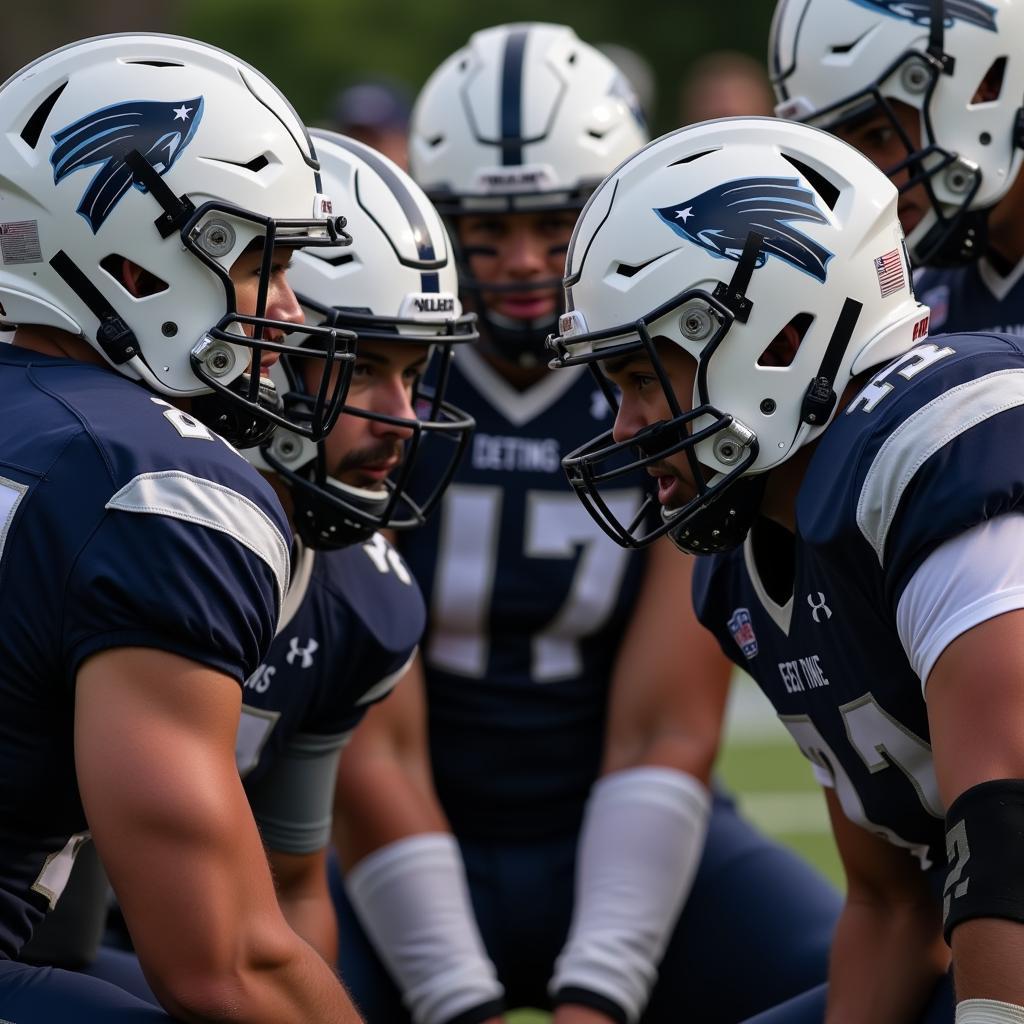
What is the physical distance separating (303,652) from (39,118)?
930mm

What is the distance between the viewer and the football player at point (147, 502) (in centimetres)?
192

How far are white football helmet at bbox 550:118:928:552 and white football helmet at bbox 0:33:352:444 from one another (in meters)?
0.49

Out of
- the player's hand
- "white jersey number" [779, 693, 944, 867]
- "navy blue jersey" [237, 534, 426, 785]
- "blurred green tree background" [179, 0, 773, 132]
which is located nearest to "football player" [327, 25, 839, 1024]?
the player's hand

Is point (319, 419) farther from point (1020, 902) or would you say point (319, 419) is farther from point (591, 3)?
point (591, 3)

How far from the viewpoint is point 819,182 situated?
2346 mm

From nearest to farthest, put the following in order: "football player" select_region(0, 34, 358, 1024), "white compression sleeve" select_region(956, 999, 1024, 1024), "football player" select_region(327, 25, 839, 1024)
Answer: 1. "white compression sleeve" select_region(956, 999, 1024, 1024)
2. "football player" select_region(0, 34, 358, 1024)
3. "football player" select_region(327, 25, 839, 1024)

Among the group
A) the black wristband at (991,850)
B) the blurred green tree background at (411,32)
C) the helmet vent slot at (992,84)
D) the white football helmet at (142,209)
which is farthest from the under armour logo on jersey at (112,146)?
the blurred green tree background at (411,32)

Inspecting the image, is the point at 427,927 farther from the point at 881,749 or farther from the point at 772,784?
the point at 772,784

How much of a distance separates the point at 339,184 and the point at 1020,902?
1.59 metres

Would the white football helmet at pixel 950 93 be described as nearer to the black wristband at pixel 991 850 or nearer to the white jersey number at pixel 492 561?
the white jersey number at pixel 492 561

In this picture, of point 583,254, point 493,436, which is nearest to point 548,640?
point 493,436

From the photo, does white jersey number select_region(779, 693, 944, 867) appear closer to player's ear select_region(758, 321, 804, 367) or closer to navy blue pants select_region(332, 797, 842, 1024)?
player's ear select_region(758, 321, 804, 367)

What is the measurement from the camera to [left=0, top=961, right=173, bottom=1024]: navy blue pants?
2.02 m

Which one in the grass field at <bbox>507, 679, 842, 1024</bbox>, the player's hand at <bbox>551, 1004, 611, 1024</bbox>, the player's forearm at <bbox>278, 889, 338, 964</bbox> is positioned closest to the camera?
the player's forearm at <bbox>278, 889, 338, 964</bbox>
